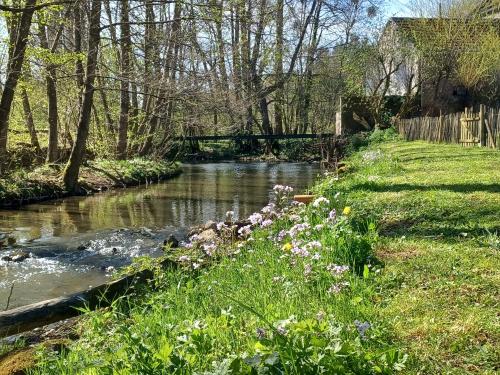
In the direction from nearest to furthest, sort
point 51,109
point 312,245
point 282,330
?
1. point 282,330
2. point 312,245
3. point 51,109

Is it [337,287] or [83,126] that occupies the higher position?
[83,126]

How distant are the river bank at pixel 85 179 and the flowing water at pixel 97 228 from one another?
0.53 m

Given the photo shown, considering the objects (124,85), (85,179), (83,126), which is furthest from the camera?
(124,85)

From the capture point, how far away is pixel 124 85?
1981 centimetres

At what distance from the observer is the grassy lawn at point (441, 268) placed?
122 inches

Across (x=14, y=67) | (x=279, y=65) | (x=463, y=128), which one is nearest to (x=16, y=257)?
(x=14, y=67)

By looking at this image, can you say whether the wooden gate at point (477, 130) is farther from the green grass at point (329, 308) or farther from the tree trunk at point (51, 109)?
the tree trunk at point (51, 109)

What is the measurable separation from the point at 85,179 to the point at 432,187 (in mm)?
12929

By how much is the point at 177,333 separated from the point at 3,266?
5.65 meters

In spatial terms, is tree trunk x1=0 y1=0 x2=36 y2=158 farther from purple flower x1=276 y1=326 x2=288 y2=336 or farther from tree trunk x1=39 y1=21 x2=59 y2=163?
purple flower x1=276 y1=326 x2=288 y2=336

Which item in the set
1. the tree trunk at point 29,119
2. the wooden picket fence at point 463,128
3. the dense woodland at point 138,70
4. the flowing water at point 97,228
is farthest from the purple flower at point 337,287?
the tree trunk at point 29,119

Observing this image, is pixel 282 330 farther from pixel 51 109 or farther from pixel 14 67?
pixel 51 109

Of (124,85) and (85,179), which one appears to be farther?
(124,85)

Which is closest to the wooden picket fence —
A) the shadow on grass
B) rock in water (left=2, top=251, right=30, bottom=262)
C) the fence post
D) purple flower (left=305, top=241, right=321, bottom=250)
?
the fence post
